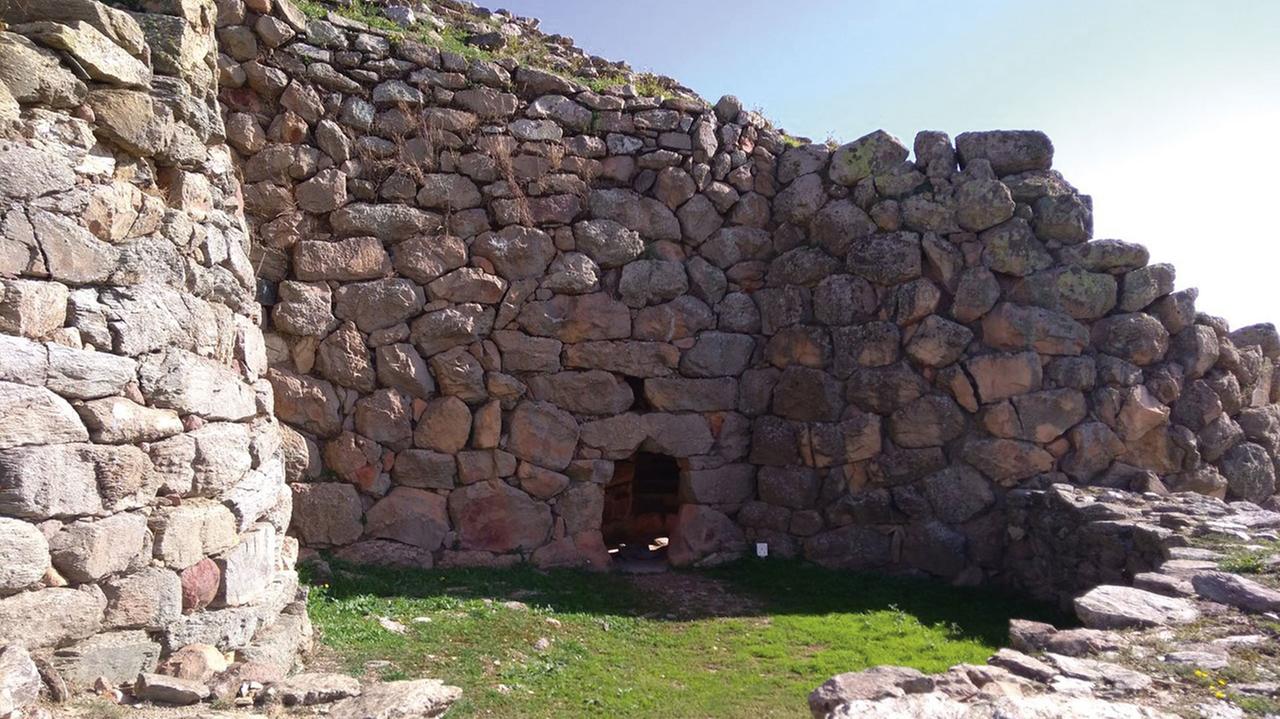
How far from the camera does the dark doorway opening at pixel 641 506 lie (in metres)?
→ 9.12

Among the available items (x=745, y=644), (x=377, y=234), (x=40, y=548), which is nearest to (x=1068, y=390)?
(x=745, y=644)

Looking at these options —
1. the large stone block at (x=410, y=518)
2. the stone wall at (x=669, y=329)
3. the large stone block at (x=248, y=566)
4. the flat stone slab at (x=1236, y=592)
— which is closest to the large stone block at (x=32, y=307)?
the large stone block at (x=248, y=566)

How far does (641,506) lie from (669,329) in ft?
7.18

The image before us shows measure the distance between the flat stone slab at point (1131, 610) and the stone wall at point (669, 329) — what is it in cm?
292

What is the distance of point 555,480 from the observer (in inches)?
313

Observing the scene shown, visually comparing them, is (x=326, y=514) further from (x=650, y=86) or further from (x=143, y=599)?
(x=650, y=86)

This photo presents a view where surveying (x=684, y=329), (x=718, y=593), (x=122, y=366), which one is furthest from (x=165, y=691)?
(x=684, y=329)

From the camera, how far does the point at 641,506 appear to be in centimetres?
970

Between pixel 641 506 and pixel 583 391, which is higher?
pixel 583 391

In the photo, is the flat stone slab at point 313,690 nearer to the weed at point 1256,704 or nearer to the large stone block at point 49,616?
the large stone block at point 49,616

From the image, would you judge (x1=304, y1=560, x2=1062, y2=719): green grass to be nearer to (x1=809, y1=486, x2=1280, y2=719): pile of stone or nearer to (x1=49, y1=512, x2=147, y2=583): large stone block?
(x1=809, y1=486, x2=1280, y2=719): pile of stone

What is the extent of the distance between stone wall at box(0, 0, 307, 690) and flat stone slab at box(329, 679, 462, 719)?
801 millimetres

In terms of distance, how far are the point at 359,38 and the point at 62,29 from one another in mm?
3679

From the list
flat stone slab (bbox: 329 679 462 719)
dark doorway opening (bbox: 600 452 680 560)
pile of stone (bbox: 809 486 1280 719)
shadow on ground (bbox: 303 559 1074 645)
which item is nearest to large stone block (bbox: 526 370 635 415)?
dark doorway opening (bbox: 600 452 680 560)
